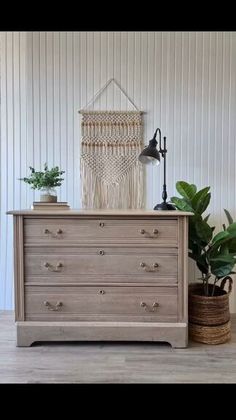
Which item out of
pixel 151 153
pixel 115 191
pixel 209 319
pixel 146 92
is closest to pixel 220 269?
pixel 209 319

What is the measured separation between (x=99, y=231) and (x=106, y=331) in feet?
2.13

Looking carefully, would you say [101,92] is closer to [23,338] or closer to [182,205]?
[182,205]

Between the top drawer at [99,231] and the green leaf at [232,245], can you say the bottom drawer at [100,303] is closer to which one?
the top drawer at [99,231]

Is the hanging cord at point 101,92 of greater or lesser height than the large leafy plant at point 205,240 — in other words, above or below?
above

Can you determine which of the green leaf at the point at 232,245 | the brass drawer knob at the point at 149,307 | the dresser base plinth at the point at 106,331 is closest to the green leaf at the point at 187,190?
the green leaf at the point at 232,245

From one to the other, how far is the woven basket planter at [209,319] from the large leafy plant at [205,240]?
12 centimetres

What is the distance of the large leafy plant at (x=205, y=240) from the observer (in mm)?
2090

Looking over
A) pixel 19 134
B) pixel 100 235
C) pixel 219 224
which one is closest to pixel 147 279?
pixel 100 235

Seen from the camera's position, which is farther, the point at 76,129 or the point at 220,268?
the point at 76,129

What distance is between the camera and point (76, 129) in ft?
8.63
